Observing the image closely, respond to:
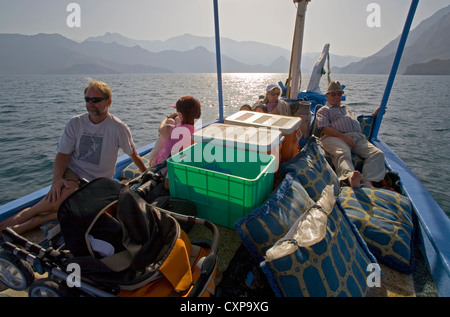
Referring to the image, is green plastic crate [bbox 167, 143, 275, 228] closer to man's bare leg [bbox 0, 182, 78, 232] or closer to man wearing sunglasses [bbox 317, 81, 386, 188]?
man's bare leg [bbox 0, 182, 78, 232]

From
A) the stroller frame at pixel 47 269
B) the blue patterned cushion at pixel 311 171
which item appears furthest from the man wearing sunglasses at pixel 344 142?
the stroller frame at pixel 47 269

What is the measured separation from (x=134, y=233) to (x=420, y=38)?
21258 centimetres

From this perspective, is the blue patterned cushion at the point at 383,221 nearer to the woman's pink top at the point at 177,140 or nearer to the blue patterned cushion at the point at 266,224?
the blue patterned cushion at the point at 266,224

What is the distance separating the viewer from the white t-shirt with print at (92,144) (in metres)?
2.52

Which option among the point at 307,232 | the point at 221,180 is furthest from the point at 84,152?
Result: the point at 307,232

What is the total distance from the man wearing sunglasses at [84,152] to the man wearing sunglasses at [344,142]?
285cm

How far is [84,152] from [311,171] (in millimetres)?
2498

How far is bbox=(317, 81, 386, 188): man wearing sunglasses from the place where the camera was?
3.17m

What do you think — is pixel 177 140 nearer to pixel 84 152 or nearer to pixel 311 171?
pixel 84 152

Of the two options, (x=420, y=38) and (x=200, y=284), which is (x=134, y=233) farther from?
(x=420, y=38)

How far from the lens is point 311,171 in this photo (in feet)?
7.90
